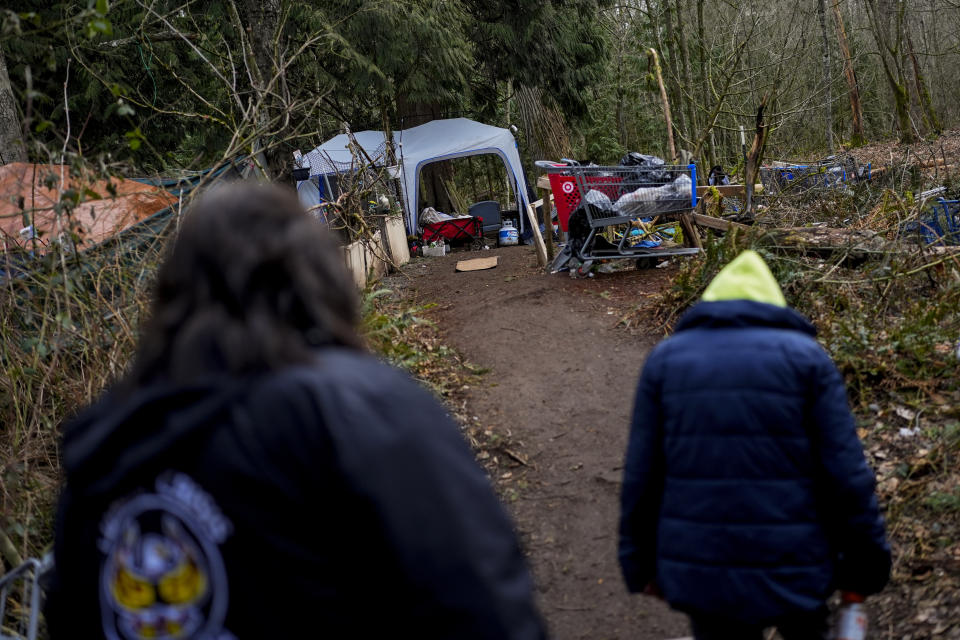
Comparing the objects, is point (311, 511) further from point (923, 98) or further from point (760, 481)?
point (923, 98)

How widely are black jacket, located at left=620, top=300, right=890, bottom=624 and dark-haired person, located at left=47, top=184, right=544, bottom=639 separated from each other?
3.68 ft

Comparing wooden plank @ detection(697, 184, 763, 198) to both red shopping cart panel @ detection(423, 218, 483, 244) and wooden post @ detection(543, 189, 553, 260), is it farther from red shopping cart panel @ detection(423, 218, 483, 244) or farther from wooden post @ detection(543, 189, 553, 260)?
red shopping cart panel @ detection(423, 218, 483, 244)

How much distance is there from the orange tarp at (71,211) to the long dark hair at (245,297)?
3.35 m

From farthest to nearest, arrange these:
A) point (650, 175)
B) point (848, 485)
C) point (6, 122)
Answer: point (650, 175)
point (6, 122)
point (848, 485)

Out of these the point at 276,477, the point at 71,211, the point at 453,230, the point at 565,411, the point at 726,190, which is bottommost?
the point at 565,411

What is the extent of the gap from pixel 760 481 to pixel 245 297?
1579mm

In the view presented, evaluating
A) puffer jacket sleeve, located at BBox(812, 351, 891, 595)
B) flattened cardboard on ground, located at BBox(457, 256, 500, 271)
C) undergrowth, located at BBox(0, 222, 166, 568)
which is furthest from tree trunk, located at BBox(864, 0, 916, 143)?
puffer jacket sleeve, located at BBox(812, 351, 891, 595)

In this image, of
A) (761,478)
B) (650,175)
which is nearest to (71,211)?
(761,478)

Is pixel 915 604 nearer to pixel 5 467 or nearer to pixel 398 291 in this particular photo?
pixel 5 467

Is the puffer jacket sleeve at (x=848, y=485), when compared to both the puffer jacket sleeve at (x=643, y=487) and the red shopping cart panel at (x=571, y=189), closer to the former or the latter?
the puffer jacket sleeve at (x=643, y=487)

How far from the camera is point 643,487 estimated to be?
2.46 metres

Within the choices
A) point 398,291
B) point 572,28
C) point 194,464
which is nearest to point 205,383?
point 194,464

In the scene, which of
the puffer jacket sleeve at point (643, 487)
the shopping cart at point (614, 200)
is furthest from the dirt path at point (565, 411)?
the puffer jacket sleeve at point (643, 487)

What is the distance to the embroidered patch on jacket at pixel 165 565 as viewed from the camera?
132cm
